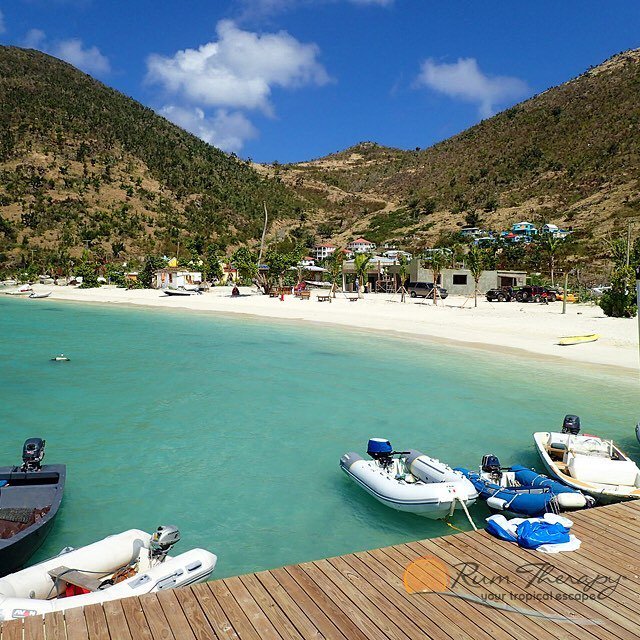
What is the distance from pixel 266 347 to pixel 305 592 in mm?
23276

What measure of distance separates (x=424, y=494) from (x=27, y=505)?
20.3 feet

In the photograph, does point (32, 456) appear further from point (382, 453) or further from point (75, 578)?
point (382, 453)

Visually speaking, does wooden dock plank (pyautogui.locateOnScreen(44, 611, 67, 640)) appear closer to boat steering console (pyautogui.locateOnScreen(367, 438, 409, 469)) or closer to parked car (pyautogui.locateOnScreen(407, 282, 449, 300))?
boat steering console (pyautogui.locateOnScreen(367, 438, 409, 469))

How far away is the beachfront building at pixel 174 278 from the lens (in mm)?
64500

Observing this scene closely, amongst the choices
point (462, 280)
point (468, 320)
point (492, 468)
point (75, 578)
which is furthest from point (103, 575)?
point (462, 280)

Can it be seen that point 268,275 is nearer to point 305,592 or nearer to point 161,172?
point 305,592

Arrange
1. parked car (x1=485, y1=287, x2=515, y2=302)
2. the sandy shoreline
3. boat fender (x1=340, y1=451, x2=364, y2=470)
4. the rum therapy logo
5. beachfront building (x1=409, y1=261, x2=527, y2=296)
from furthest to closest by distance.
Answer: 1. beachfront building (x1=409, y1=261, x2=527, y2=296)
2. parked car (x1=485, y1=287, x2=515, y2=302)
3. the sandy shoreline
4. boat fender (x1=340, y1=451, x2=364, y2=470)
5. the rum therapy logo

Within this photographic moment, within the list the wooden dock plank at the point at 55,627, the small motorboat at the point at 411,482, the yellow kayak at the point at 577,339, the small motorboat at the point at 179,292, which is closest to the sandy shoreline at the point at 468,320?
the yellow kayak at the point at 577,339

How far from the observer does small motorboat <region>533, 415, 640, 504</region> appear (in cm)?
909

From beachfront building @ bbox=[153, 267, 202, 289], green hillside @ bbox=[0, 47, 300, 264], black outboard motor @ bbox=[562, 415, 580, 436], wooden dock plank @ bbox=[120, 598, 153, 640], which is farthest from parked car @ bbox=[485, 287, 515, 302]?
green hillside @ bbox=[0, 47, 300, 264]

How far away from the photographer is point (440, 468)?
32.5 feet

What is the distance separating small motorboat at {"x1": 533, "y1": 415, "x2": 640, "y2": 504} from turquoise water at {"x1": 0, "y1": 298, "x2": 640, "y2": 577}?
1101 millimetres

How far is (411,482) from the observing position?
1017 cm

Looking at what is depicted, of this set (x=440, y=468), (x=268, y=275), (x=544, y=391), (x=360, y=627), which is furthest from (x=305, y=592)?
(x=268, y=275)
